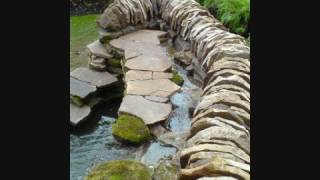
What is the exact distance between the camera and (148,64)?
647cm

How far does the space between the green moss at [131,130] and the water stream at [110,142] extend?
0.23 ft

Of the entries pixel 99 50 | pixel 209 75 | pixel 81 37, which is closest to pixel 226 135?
pixel 209 75

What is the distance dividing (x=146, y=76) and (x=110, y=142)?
145 centimetres

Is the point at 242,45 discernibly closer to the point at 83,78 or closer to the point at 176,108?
the point at 176,108

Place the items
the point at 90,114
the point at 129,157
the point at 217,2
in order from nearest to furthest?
the point at 129,157 < the point at 90,114 < the point at 217,2

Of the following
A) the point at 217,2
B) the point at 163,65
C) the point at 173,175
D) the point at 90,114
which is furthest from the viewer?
the point at 217,2

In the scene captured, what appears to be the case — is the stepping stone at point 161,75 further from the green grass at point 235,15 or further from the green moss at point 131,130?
the green grass at point 235,15

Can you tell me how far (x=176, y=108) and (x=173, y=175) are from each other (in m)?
1.83

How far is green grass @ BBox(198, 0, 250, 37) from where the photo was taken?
814 cm

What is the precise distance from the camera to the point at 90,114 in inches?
231

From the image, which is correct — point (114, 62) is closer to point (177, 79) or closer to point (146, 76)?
point (146, 76)
